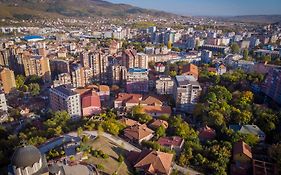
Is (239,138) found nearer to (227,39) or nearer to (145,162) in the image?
(145,162)

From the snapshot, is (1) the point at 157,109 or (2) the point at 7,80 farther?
(2) the point at 7,80

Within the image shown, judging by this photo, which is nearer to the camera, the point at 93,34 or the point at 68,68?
the point at 68,68

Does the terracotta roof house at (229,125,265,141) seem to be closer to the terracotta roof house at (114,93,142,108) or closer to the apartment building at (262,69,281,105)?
the apartment building at (262,69,281,105)

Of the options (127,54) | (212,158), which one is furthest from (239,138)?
(127,54)

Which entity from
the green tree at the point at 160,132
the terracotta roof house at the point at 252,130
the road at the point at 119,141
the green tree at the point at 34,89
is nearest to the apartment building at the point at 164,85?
the green tree at the point at 160,132

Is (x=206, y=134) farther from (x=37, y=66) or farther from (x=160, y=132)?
(x=37, y=66)

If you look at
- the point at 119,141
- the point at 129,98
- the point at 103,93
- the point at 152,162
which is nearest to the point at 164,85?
the point at 129,98

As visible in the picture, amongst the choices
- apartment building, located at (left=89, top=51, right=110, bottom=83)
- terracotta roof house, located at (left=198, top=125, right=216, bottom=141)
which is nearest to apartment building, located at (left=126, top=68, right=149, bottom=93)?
apartment building, located at (left=89, top=51, right=110, bottom=83)
